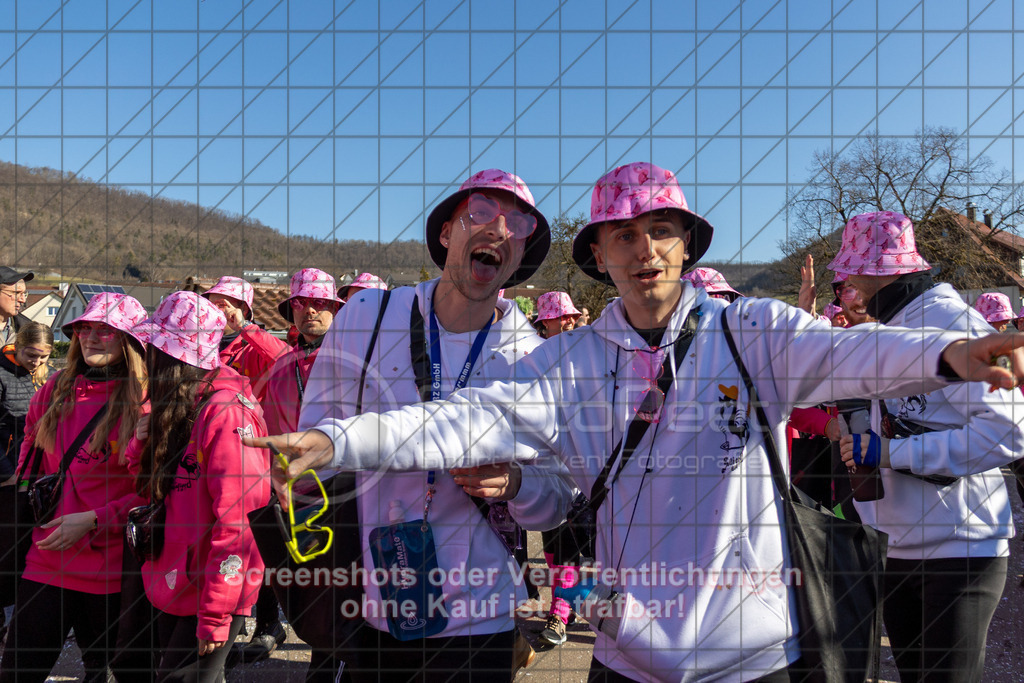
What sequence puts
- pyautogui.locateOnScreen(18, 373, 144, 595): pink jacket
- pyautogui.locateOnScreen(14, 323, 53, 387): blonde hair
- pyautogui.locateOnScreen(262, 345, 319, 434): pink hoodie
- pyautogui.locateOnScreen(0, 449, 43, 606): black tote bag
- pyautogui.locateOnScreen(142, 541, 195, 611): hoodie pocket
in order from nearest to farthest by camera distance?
pyautogui.locateOnScreen(142, 541, 195, 611): hoodie pocket
pyautogui.locateOnScreen(18, 373, 144, 595): pink jacket
pyautogui.locateOnScreen(0, 449, 43, 606): black tote bag
pyautogui.locateOnScreen(262, 345, 319, 434): pink hoodie
pyautogui.locateOnScreen(14, 323, 53, 387): blonde hair

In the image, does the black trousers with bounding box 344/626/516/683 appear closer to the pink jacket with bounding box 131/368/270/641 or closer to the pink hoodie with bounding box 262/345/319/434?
the pink jacket with bounding box 131/368/270/641

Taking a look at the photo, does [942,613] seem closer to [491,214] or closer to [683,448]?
[683,448]

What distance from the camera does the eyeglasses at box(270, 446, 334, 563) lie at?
6.16 feet

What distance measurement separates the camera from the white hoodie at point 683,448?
63.7 inches

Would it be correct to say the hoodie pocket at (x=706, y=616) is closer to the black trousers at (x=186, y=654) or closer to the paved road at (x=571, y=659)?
the black trousers at (x=186, y=654)

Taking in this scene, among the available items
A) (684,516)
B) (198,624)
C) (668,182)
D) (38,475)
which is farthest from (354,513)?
(38,475)

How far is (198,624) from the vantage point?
225 cm

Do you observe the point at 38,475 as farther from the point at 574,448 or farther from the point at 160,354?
the point at 574,448

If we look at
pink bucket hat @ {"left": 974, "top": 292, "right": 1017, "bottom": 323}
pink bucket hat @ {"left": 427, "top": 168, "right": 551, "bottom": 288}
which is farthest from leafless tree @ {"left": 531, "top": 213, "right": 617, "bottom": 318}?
pink bucket hat @ {"left": 974, "top": 292, "right": 1017, "bottom": 323}

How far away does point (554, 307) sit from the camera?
19.4 feet

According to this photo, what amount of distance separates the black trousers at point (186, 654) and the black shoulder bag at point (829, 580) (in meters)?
1.71

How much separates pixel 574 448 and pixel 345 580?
29.4 inches

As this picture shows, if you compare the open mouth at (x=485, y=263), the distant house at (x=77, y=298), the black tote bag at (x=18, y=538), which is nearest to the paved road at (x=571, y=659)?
the black tote bag at (x=18, y=538)

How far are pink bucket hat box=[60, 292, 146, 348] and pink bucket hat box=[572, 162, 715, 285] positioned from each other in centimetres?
176
